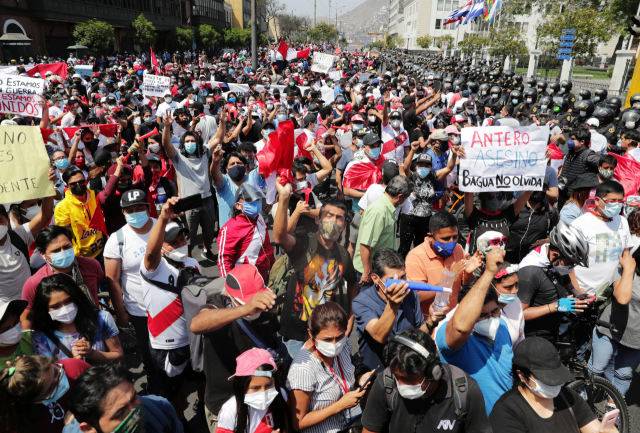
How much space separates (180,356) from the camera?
338cm

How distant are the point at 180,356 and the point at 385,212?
2.18 meters

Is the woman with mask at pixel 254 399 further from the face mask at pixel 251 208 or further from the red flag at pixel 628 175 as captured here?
the red flag at pixel 628 175

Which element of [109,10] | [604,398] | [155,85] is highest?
[109,10]

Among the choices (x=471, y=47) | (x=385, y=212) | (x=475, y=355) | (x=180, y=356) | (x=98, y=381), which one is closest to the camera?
(x=98, y=381)

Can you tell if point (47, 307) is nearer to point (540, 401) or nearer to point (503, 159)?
point (540, 401)

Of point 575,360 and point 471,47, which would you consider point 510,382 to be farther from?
point 471,47

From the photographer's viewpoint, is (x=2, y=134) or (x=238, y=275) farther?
(x=2, y=134)

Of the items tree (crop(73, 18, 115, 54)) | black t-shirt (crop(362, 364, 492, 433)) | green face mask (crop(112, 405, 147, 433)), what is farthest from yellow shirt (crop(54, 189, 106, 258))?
tree (crop(73, 18, 115, 54))

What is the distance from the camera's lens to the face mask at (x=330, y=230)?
355cm

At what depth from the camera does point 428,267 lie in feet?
11.9

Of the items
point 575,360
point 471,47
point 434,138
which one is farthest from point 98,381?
point 471,47

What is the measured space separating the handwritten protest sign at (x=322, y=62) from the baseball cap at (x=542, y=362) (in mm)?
13463

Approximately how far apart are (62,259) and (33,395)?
1.31 m

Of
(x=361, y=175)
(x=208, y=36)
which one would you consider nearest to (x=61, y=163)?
(x=361, y=175)
